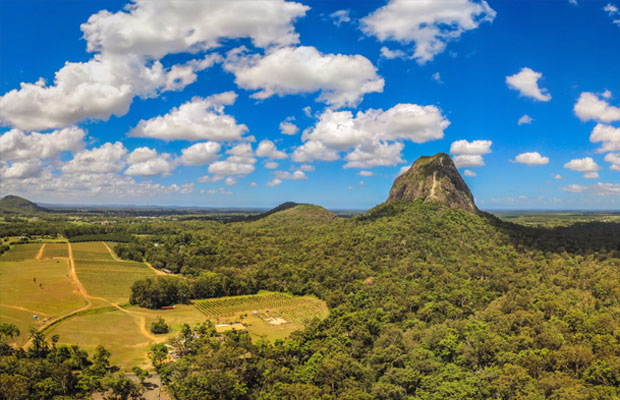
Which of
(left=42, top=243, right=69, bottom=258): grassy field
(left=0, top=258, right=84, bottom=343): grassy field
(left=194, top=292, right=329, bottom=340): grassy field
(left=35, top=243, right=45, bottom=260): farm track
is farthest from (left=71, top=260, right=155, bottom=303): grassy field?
(left=194, top=292, right=329, bottom=340): grassy field

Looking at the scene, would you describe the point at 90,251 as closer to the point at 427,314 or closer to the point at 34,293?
the point at 34,293

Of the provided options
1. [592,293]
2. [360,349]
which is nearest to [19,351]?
[360,349]

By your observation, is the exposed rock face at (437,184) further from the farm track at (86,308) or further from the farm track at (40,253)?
the farm track at (40,253)

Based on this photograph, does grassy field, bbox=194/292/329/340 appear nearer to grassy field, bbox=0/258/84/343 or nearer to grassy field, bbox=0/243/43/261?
grassy field, bbox=0/258/84/343

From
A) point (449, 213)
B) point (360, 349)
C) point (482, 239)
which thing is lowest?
point (360, 349)

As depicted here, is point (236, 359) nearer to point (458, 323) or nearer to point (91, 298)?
point (458, 323)

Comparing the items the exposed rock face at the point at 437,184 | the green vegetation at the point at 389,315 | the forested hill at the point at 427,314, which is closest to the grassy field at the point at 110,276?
the green vegetation at the point at 389,315

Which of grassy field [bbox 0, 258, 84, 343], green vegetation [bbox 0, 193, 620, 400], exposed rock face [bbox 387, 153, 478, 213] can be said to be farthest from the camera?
exposed rock face [bbox 387, 153, 478, 213]
